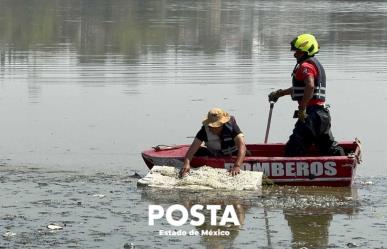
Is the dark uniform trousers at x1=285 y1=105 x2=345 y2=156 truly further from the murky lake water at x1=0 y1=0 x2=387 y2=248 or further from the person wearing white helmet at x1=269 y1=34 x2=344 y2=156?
the murky lake water at x1=0 y1=0 x2=387 y2=248

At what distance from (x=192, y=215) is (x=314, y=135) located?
2430 millimetres

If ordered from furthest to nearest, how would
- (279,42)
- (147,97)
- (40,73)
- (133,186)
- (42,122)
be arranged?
1. (279,42)
2. (40,73)
3. (147,97)
4. (42,122)
5. (133,186)

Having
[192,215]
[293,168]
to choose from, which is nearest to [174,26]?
[293,168]

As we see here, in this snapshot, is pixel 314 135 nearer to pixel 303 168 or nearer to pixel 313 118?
pixel 313 118

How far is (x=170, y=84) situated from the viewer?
2339 cm

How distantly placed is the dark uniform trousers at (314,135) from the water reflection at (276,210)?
593 millimetres

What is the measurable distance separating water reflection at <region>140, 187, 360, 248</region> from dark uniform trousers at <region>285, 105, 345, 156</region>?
593 mm

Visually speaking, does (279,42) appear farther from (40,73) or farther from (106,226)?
(106,226)

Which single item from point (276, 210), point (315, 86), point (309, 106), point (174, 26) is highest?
point (315, 86)

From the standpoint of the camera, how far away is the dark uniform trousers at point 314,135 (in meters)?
13.6

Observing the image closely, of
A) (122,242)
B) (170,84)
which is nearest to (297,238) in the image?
(122,242)

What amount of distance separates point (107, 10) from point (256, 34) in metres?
15.2

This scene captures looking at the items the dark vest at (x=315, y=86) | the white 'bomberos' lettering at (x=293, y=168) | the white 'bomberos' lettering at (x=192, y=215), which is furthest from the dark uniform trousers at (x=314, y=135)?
the white 'bomberos' lettering at (x=192, y=215)

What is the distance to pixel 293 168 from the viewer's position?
13.3m
